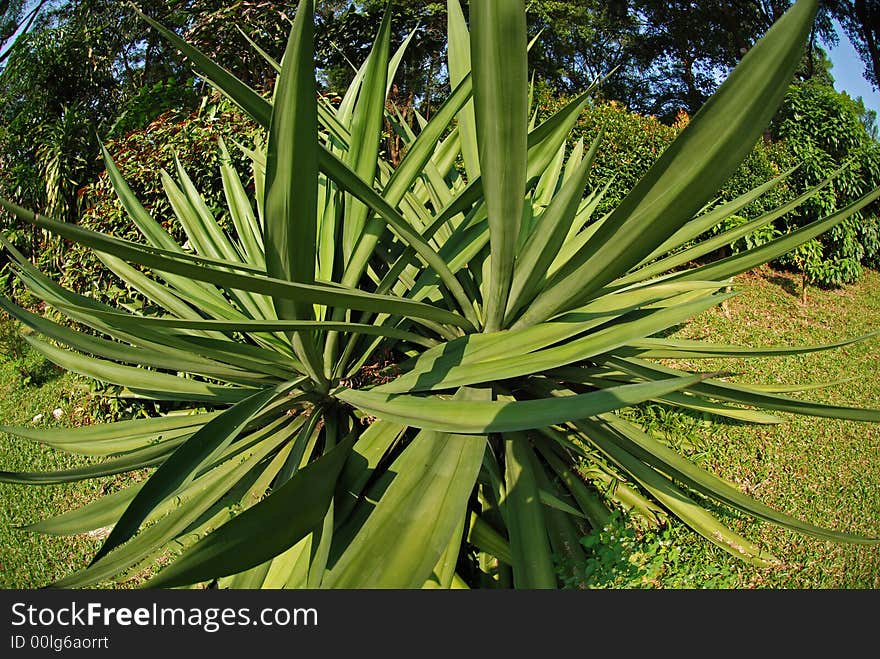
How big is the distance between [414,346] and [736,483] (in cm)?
198

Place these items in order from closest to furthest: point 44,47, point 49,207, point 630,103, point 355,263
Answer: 1. point 355,263
2. point 49,207
3. point 44,47
4. point 630,103

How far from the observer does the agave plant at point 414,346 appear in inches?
40.4

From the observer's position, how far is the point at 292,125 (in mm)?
1136

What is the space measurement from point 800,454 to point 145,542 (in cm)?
345

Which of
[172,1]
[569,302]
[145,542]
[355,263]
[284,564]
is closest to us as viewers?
[145,542]

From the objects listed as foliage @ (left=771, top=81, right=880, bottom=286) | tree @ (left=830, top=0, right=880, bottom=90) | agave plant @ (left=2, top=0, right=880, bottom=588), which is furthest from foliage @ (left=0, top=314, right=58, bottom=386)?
tree @ (left=830, top=0, right=880, bottom=90)

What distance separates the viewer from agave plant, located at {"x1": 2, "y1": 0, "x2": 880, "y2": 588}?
1.03m

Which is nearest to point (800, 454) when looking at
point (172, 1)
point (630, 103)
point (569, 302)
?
point (569, 302)

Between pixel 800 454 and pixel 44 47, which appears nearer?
pixel 800 454

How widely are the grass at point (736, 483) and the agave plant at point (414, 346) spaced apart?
19 cm

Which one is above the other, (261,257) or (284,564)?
(261,257)

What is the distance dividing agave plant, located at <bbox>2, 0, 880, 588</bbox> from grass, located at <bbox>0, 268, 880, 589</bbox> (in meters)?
0.19

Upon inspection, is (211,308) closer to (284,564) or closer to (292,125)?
(284,564)

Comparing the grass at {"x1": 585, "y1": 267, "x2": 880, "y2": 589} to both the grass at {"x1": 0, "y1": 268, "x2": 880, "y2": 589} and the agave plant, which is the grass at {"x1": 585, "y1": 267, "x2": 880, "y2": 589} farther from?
the agave plant
